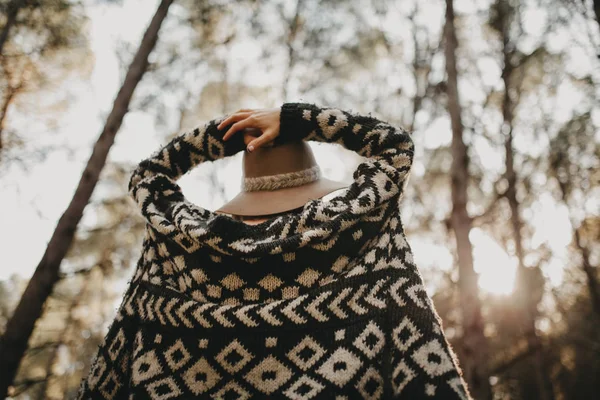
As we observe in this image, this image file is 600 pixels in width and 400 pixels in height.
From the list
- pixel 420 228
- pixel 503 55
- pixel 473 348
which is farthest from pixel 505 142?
pixel 473 348

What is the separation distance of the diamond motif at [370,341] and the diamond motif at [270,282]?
0.76 ft

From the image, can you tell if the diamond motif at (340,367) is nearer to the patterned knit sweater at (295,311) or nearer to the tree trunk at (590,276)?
the patterned knit sweater at (295,311)

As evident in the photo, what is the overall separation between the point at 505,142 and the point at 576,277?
6489 mm

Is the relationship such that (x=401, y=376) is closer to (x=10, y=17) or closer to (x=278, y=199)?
(x=278, y=199)

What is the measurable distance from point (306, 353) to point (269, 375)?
4.2 inches

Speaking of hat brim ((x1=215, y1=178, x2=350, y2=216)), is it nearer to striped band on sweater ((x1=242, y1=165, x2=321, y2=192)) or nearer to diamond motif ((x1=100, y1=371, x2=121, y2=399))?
striped band on sweater ((x1=242, y1=165, x2=321, y2=192))

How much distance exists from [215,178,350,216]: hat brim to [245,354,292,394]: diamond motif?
42cm

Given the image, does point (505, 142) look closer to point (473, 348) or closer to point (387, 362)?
point (473, 348)

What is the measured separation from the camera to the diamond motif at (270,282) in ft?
3.14

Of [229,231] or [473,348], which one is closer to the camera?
[229,231]

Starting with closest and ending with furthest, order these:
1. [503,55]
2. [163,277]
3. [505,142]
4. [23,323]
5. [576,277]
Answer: [163,277] < [23,323] < [503,55] < [505,142] < [576,277]

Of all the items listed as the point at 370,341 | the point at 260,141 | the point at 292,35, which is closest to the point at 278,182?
the point at 260,141

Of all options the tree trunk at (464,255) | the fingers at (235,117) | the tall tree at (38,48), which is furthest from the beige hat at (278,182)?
the tall tree at (38,48)

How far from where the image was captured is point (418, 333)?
0.86 m
